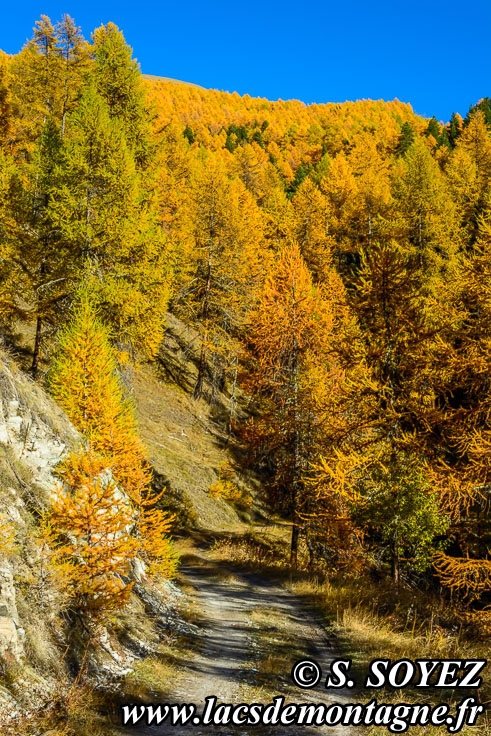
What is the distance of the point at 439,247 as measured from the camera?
30.7 metres

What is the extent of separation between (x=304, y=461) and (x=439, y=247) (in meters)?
22.5

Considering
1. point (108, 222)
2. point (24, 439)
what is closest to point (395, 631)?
point (24, 439)

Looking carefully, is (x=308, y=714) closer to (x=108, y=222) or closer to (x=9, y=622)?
(x=9, y=622)

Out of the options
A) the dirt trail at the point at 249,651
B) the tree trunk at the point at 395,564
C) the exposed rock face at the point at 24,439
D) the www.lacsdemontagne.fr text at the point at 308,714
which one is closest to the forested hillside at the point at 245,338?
the tree trunk at the point at 395,564

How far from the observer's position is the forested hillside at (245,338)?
960cm

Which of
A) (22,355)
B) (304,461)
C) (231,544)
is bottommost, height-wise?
(231,544)

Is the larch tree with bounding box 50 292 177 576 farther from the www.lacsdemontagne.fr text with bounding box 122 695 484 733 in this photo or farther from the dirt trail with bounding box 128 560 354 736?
the www.lacsdemontagne.fr text with bounding box 122 695 484 733

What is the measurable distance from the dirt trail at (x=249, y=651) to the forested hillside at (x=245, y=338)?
1773 millimetres

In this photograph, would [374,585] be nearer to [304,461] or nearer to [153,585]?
[304,461]

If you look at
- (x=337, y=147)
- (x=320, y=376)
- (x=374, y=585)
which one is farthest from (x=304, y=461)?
(x=337, y=147)

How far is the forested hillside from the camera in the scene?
9.60 m

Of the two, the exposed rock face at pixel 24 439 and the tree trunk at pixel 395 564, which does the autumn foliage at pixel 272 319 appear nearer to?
the tree trunk at pixel 395 564

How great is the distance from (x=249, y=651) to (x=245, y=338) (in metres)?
12.3

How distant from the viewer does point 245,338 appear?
18.8 metres
